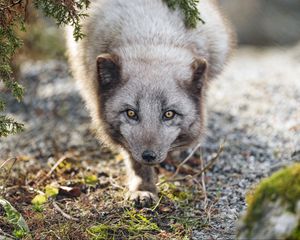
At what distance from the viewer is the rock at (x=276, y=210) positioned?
304 cm

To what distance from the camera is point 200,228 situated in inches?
183

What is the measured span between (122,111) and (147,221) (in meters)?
1.06

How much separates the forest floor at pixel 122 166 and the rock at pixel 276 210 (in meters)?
1.10

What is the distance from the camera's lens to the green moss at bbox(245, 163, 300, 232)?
311cm

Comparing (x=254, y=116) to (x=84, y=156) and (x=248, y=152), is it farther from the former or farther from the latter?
(x=84, y=156)

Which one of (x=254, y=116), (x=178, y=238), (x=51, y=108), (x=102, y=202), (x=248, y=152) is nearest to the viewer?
(x=178, y=238)

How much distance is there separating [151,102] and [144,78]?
0.87 ft

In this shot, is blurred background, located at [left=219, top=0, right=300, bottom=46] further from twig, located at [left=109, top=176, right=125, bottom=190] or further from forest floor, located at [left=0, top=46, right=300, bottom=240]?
twig, located at [left=109, top=176, right=125, bottom=190]

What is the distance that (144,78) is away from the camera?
503 centimetres

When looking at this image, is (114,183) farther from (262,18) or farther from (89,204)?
(262,18)

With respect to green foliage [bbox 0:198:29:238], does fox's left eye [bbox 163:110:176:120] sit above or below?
above

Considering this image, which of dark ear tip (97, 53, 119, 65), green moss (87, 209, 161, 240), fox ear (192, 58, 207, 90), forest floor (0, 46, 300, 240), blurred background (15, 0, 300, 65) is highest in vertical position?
dark ear tip (97, 53, 119, 65)

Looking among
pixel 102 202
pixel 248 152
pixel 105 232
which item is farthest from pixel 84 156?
pixel 105 232

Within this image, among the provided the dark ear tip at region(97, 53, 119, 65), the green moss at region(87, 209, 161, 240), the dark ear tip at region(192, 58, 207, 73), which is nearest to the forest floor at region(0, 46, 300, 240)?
the green moss at region(87, 209, 161, 240)
